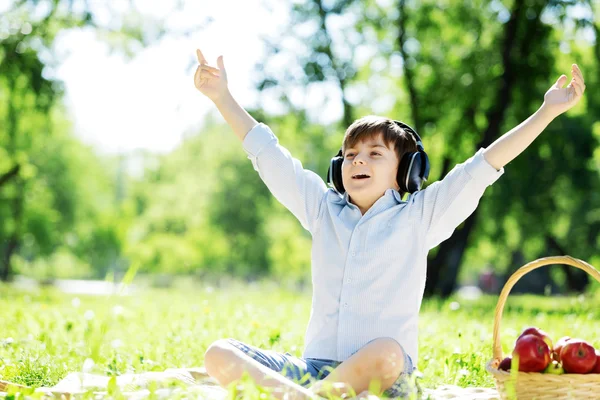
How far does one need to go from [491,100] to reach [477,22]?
1.76 m

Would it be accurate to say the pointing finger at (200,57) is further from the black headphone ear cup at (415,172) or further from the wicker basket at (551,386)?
the wicker basket at (551,386)

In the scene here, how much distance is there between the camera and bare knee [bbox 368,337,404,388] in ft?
9.95

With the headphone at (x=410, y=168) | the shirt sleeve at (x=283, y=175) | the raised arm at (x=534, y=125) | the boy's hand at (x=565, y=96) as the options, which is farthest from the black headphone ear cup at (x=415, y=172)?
the boy's hand at (x=565, y=96)

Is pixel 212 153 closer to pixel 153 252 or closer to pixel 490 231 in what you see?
pixel 153 252

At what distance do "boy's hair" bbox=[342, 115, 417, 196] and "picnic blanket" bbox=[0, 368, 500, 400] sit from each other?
119 cm

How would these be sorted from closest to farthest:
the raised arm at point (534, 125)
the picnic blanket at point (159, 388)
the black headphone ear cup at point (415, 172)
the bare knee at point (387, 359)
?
the picnic blanket at point (159, 388) < the bare knee at point (387, 359) < the raised arm at point (534, 125) < the black headphone ear cup at point (415, 172)

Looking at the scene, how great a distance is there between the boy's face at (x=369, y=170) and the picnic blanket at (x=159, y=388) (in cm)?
97

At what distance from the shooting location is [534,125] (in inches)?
129

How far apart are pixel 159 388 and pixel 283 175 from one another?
1.18 metres

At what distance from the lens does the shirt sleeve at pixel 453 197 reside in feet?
11.0

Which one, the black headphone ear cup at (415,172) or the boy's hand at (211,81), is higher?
the boy's hand at (211,81)

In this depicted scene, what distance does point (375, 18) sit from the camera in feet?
49.1

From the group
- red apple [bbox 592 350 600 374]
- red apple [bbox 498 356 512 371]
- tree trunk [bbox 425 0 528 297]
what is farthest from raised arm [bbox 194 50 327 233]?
tree trunk [bbox 425 0 528 297]

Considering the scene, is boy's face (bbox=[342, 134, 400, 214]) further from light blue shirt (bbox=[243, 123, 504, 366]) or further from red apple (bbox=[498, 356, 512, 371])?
red apple (bbox=[498, 356, 512, 371])
